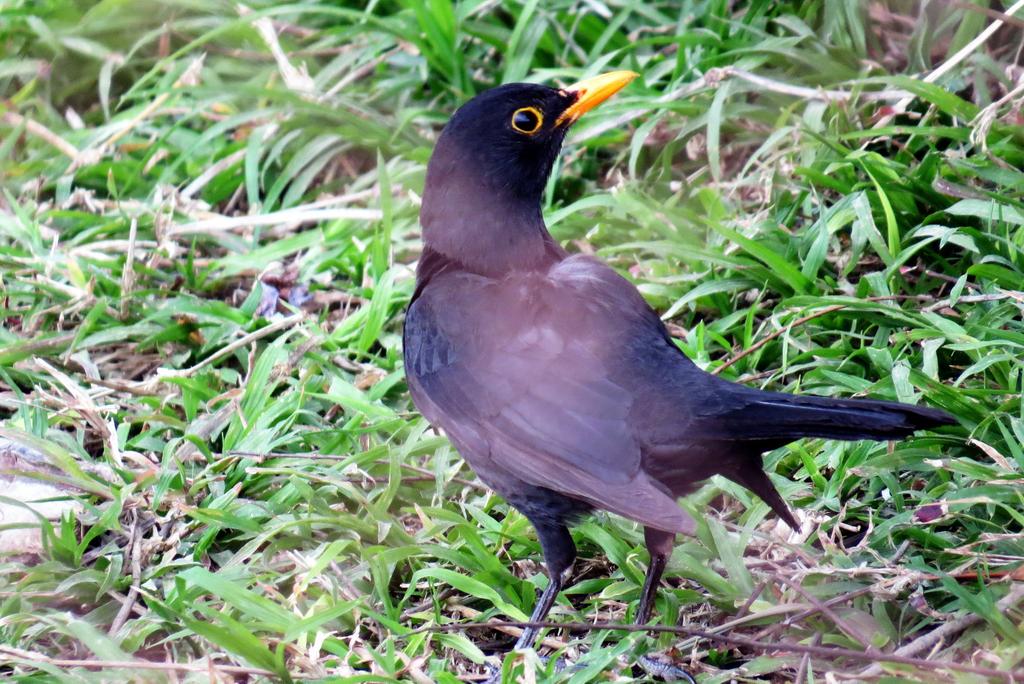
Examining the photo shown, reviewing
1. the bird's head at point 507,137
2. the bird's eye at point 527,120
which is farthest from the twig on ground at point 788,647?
the bird's eye at point 527,120

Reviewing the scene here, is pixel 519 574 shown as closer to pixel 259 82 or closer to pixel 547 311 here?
pixel 547 311

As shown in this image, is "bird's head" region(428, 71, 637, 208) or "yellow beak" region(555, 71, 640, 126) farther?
"yellow beak" region(555, 71, 640, 126)

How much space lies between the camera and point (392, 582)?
4.18m

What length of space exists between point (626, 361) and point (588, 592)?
2.97ft

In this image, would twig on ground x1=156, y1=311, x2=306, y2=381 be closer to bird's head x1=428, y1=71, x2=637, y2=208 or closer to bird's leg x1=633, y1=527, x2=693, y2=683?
bird's head x1=428, y1=71, x2=637, y2=208

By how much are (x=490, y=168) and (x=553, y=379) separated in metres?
1.02

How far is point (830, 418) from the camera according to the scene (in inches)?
123

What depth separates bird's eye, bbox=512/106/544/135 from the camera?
14.2ft

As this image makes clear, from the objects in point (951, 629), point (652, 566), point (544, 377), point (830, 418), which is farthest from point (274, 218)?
point (951, 629)

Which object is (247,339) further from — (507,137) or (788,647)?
(788,647)

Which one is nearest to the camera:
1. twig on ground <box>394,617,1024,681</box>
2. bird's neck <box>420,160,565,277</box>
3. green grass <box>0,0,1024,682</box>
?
twig on ground <box>394,617,1024,681</box>

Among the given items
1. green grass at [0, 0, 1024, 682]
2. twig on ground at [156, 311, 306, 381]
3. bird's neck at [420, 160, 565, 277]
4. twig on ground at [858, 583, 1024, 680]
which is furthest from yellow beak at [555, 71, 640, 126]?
twig on ground at [858, 583, 1024, 680]

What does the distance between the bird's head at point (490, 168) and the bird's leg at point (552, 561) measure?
106 cm

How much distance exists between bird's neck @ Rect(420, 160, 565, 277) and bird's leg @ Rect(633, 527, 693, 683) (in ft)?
3.58
